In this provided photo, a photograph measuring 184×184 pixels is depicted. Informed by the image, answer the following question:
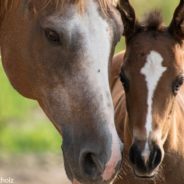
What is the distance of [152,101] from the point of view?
18.4 feet

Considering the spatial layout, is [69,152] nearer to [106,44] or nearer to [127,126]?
[106,44]

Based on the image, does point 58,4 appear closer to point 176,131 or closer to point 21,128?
point 176,131

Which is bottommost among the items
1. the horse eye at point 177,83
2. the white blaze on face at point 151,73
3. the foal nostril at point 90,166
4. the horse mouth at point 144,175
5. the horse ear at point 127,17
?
the horse mouth at point 144,175

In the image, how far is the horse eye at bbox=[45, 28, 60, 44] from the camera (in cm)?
462

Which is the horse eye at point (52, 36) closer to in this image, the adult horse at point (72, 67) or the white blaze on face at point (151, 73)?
the adult horse at point (72, 67)

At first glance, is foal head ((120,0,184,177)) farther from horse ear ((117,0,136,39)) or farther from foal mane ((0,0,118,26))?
foal mane ((0,0,118,26))

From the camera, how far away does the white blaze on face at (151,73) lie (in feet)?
18.2

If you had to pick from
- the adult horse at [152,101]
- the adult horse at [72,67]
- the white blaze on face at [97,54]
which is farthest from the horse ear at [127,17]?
the white blaze on face at [97,54]

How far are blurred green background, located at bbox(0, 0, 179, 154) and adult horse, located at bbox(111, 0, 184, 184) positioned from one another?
582cm

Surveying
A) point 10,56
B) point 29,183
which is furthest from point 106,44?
point 29,183

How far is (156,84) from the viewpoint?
5.62 m

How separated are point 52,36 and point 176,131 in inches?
72.4

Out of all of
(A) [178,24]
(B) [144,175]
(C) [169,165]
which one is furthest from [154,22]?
(B) [144,175]

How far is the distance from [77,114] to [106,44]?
43 cm
